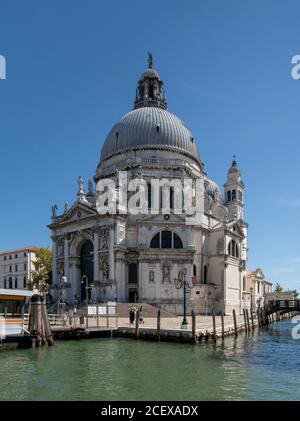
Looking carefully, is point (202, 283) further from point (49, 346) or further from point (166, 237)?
point (49, 346)

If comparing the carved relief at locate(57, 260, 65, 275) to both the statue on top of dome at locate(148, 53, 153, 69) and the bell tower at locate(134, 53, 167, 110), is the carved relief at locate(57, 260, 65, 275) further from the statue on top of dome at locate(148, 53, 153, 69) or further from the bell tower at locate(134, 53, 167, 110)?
the statue on top of dome at locate(148, 53, 153, 69)

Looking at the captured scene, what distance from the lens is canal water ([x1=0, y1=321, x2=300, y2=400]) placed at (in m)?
12.7

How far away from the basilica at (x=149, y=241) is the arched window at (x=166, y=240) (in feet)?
0.32

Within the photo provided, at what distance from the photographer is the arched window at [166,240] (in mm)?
43000

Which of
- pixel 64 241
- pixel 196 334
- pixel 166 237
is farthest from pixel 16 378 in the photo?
pixel 64 241

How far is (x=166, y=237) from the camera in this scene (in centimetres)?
4319

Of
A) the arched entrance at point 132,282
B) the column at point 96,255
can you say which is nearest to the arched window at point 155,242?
the arched entrance at point 132,282

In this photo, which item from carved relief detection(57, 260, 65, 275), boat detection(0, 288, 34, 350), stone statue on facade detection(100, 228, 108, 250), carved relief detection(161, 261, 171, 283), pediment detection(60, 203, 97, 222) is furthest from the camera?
carved relief detection(57, 260, 65, 275)

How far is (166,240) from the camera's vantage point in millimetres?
43125

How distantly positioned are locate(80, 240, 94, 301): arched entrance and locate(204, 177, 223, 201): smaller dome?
19.3 meters

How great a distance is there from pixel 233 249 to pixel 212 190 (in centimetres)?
1354

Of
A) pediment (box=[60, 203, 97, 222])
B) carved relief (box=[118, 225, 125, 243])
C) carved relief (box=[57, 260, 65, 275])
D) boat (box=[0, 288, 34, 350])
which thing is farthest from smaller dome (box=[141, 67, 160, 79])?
boat (box=[0, 288, 34, 350])

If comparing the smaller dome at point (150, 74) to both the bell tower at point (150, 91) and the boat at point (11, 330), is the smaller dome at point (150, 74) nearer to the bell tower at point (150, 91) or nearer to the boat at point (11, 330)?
the bell tower at point (150, 91)

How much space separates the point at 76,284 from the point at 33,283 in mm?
17771
